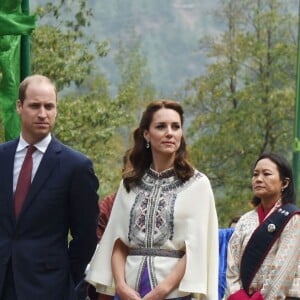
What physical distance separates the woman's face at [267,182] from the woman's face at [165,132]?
120cm

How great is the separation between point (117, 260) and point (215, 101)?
100 ft

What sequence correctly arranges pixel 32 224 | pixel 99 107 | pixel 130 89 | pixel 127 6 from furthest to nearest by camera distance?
pixel 127 6
pixel 130 89
pixel 99 107
pixel 32 224

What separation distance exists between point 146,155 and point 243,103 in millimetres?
29448

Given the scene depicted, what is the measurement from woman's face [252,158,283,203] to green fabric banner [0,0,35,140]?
1.77 m

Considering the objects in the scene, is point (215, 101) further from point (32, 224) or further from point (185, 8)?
point (185, 8)

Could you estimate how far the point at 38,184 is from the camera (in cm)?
621

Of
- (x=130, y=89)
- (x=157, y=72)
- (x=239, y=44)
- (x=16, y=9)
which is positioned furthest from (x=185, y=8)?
(x=16, y=9)

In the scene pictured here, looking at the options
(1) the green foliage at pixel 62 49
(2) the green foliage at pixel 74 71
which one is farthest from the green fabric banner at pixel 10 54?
(2) the green foliage at pixel 74 71

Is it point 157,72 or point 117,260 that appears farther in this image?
point 157,72

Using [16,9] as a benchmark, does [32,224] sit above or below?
below

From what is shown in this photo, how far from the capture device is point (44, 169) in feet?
20.5

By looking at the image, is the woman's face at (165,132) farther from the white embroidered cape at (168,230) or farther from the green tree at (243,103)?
the green tree at (243,103)

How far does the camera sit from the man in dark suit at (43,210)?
20.3 feet

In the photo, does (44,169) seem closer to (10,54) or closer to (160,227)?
(160,227)
